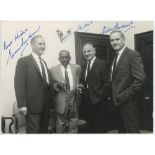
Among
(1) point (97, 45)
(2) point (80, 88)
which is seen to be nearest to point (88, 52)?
(1) point (97, 45)

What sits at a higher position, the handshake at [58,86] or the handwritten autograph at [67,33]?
the handwritten autograph at [67,33]

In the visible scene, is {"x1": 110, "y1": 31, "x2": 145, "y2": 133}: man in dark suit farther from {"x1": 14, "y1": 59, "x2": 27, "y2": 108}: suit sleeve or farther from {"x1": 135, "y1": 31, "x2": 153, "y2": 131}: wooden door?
{"x1": 14, "y1": 59, "x2": 27, "y2": 108}: suit sleeve

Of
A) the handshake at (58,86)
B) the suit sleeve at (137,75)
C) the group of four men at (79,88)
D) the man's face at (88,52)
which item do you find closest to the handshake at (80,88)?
the group of four men at (79,88)

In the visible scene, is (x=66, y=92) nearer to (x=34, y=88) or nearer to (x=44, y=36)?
(x=34, y=88)

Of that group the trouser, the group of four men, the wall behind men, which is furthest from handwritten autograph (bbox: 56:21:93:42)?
the trouser

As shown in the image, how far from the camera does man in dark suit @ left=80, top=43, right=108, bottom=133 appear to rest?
8.15 ft

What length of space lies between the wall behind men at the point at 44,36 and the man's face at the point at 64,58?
1.3 inches

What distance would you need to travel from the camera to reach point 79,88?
8.15ft

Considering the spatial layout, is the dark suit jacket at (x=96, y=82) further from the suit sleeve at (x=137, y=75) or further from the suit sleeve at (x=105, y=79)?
the suit sleeve at (x=137, y=75)

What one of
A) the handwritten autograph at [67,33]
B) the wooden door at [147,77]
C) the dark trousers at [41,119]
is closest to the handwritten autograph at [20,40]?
the handwritten autograph at [67,33]

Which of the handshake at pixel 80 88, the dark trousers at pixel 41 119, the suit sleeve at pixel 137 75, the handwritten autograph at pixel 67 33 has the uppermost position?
the handwritten autograph at pixel 67 33

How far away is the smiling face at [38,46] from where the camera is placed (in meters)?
2.46
